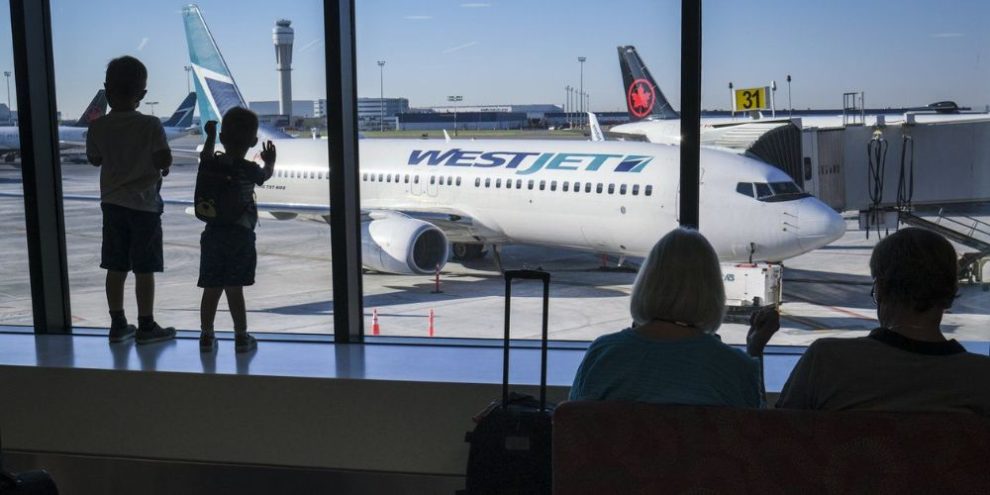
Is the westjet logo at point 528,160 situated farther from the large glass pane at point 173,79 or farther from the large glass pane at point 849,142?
the large glass pane at point 173,79

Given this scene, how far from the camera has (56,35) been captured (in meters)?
3.55

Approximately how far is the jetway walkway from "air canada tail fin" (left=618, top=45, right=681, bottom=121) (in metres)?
11.9

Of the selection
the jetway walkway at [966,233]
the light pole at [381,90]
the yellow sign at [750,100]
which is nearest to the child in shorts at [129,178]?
the light pole at [381,90]

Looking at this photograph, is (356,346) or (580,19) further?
(580,19)

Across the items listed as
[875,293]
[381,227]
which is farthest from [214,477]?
[381,227]

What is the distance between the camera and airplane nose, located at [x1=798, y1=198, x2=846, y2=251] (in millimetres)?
8750

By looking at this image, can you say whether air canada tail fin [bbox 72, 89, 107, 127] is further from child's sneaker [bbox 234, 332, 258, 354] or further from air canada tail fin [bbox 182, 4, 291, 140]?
air canada tail fin [bbox 182, 4, 291, 140]

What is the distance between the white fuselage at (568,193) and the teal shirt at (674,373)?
7.33 meters

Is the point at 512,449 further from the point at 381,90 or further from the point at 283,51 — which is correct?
the point at 283,51

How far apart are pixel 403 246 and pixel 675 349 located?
7.65 meters

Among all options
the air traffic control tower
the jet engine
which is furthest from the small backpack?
the jet engine

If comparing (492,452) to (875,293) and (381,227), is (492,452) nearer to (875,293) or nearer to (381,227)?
(875,293)

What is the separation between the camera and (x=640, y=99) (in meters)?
20.5

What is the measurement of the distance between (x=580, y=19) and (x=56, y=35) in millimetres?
3128
